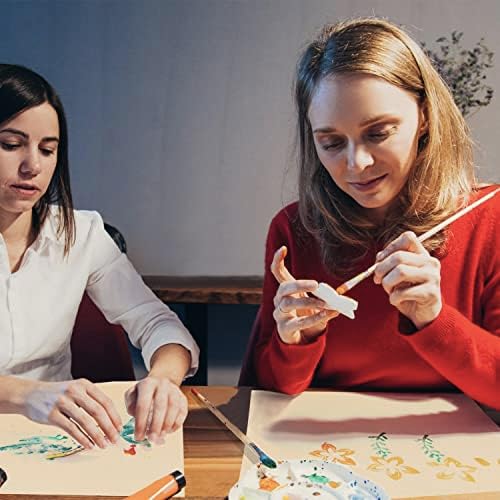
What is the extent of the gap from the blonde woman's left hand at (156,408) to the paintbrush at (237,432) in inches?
2.0

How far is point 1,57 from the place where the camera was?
2.41 metres

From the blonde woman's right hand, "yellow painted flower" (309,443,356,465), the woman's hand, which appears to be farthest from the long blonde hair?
the woman's hand

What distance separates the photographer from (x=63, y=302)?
1.32 metres

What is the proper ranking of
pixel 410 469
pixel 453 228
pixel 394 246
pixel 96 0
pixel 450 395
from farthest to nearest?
pixel 96 0
pixel 453 228
pixel 450 395
pixel 394 246
pixel 410 469

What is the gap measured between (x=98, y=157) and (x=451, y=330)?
1710mm

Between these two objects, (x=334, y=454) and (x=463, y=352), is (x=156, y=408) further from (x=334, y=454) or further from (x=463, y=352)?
(x=463, y=352)

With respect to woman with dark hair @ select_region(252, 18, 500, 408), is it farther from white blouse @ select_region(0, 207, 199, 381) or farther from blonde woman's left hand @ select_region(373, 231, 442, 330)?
white blouse @ select_region(0, 207, 199, 381)

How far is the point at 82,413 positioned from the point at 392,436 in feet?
1.40

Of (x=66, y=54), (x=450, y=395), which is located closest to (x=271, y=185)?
(x=66, y=54)

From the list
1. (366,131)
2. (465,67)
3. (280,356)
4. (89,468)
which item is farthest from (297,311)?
(465,67)

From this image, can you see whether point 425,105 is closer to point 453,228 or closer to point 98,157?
point 453,228

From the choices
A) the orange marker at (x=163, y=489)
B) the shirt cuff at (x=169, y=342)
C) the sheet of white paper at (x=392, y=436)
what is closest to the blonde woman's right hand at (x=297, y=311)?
the sheet of white paper at (x=392, y=436)

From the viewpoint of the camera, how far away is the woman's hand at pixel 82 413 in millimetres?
902

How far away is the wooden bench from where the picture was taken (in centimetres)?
221
